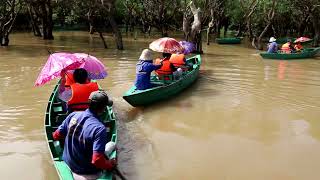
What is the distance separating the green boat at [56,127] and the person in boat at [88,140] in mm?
122

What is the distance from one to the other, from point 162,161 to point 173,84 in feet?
15.3

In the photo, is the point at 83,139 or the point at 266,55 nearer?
the point at 83,139

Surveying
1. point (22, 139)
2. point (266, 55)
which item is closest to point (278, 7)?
point (266, 55)

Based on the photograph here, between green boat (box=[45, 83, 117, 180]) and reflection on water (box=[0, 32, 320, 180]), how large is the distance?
0.64 meters

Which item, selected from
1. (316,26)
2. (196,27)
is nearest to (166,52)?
(196,27)

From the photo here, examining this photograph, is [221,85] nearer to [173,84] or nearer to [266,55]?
[173,84]

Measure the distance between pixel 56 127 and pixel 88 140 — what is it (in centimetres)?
304

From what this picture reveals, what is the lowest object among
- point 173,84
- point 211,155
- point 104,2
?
point 211,155

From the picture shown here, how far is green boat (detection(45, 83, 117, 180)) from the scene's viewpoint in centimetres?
581

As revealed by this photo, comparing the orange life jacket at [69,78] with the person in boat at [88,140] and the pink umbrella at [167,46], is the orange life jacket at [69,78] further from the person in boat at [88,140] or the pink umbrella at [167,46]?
the pink umbrella at [167,46]

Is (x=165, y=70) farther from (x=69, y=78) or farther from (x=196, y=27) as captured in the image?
(x=196, y=27)

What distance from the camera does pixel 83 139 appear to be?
17.4 ft

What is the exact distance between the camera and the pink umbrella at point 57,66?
28.3ft

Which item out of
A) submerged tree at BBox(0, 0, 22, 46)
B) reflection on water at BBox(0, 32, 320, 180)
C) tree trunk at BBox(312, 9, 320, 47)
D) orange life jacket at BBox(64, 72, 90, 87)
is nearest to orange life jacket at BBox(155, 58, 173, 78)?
reflection on water at BBox(0, 32, 320, 180)
